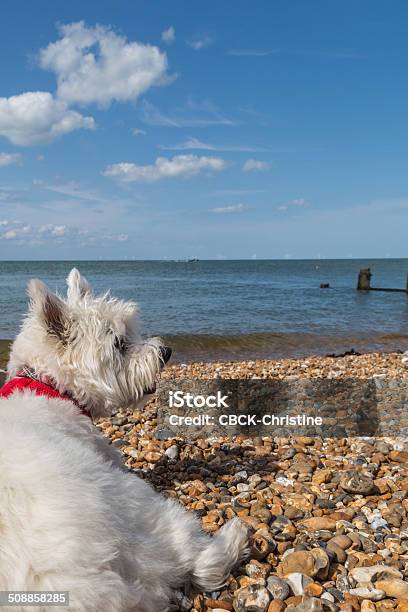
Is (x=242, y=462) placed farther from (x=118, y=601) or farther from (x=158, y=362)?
(x=118, y=601)

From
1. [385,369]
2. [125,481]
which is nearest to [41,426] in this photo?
[125,481]

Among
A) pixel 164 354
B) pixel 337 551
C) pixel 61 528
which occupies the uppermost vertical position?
pixel 164 354

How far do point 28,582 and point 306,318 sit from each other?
2012 centimetres

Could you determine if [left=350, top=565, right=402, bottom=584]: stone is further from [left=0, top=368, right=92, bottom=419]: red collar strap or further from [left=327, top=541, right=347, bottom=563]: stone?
[left=0, top=368, right=92, bottom=419]: red collar strap

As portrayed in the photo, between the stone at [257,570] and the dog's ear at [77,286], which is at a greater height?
the dog's ear at [77,286]

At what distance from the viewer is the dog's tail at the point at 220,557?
2592 mm

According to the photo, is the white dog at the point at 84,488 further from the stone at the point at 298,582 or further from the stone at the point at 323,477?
the stone at the point at 323,477

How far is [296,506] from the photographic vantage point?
396 cm

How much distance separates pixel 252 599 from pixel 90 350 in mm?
1893

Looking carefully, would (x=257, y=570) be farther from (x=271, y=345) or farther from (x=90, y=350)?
(x=271, y=345)

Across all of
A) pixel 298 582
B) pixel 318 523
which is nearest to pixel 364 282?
pixel 318 523

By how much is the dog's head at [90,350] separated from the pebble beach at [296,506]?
123 cm

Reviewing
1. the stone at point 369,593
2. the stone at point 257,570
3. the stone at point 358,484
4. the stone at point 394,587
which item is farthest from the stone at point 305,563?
the stone at point 358,484

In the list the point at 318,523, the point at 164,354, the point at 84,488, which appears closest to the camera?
the point at 84,488
